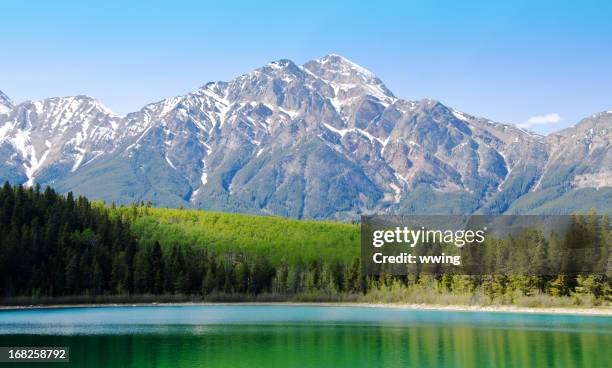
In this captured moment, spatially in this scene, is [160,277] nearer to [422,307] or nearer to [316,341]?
[422,307]

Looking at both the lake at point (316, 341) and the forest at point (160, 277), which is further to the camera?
the forest at point (160, 277)

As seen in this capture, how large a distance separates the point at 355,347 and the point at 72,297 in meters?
105

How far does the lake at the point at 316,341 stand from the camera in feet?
236

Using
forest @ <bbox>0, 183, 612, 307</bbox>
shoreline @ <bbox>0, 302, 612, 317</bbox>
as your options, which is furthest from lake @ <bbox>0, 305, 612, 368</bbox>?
forest @ <bbox>0, 183, 612, 307</bbox>

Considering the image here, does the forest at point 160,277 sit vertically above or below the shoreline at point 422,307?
above

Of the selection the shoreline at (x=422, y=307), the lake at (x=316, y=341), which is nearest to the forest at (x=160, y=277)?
the shoreline at (x=422, y=307)

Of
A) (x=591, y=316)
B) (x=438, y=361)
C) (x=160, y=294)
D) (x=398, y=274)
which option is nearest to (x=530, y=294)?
(x=591, y=316)

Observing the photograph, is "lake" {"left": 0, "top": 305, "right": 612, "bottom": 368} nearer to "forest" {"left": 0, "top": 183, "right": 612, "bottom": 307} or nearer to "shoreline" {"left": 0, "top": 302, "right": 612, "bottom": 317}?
"shoreline" {"left": 0, "top": 302, "right": 612, "bottom": 317}

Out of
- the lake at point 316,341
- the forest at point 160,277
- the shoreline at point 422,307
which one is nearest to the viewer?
the lake at point 316,341

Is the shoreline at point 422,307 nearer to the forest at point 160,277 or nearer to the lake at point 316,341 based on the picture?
the forest at point 160,277

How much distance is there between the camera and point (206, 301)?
18925 cm

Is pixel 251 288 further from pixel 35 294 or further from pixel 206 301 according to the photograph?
pixel 35 294

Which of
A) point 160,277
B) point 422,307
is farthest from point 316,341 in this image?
point 160,277

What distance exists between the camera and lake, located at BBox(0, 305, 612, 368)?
71.9m
